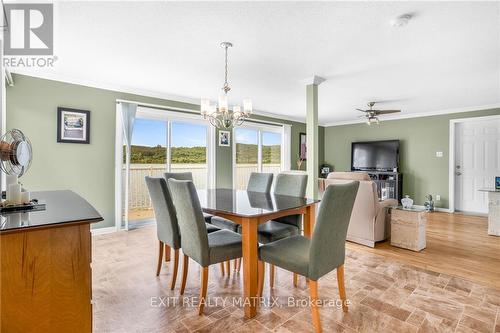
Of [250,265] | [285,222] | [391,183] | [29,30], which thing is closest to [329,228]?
[250,265]

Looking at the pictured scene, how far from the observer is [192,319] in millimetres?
1863

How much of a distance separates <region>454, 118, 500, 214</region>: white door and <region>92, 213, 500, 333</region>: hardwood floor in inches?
114

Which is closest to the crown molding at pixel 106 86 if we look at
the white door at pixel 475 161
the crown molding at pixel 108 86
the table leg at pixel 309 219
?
the crown molding at pixel 108 86

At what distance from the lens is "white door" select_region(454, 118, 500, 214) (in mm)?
5328

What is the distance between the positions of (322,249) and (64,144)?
3.70m

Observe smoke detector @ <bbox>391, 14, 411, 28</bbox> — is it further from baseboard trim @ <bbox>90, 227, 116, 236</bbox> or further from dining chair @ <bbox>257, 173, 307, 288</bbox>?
baseboard trim @ <bbox>90, 227, 116, 236</bbox>

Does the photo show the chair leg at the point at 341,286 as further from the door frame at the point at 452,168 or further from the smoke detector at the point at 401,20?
the door frame at the point at 452,168

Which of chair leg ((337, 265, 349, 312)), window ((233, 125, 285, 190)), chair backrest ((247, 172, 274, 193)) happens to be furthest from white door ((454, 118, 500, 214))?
chair leg ((337, 265, 349, 312))

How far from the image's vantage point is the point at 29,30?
2.33 metres

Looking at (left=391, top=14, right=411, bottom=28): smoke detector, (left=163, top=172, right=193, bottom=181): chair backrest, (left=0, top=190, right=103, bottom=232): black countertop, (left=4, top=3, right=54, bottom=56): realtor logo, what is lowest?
(left=0, top=190, right=103, bottom=232): black countertop

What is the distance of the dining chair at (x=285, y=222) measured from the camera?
2.42 metres

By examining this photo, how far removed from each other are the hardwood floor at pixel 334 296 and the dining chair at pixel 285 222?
41cm

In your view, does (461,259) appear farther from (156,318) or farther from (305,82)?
(156,318)

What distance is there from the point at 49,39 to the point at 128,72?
0.99 metres
